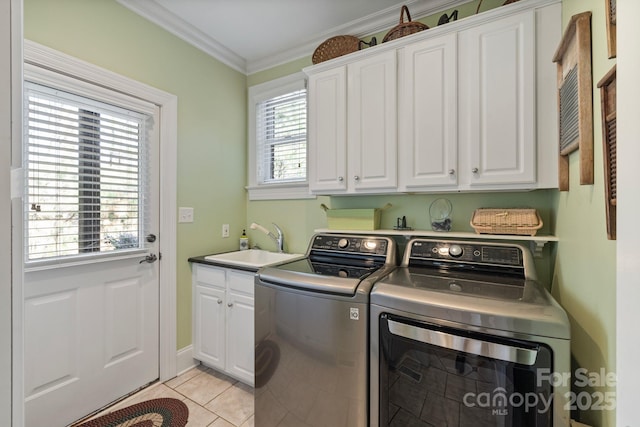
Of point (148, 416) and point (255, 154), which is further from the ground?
point (255, 154)

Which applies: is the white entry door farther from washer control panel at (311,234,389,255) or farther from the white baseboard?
washer control panel at (311,234,389,255)

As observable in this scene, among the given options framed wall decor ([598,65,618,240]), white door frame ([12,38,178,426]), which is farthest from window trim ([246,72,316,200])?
framed wall decor ([598,65,618,240])

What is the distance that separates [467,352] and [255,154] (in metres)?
2.34

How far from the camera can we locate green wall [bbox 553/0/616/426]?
783 millimetres

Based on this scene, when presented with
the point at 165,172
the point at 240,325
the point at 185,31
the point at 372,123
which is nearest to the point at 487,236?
the point at 372,123

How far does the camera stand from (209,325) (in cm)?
Result: 209

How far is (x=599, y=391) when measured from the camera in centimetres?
84

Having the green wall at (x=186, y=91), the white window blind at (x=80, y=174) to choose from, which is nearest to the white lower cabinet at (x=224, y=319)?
the green wall at (x=186, y=91)

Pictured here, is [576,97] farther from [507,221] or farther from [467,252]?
[467,252]

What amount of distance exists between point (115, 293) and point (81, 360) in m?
0.41

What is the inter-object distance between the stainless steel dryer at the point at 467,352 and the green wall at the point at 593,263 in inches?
3.6

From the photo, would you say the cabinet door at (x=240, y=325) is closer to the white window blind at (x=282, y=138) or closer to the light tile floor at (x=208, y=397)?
the light tile floor at (x=208, y=397)
